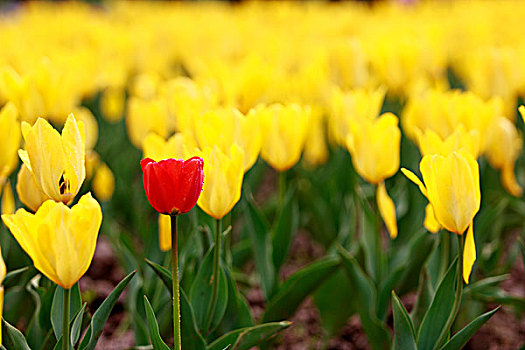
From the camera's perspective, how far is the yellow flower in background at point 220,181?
3.81 feet

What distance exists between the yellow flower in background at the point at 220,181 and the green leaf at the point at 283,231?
54cm

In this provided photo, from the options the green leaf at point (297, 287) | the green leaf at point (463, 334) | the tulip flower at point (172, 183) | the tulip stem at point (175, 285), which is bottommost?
the green leaf at point (297, 287)

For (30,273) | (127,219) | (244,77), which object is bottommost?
(127,219)

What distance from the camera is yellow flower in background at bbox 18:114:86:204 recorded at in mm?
1071

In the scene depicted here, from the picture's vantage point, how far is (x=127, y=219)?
2.41 metres

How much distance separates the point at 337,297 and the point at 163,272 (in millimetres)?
627

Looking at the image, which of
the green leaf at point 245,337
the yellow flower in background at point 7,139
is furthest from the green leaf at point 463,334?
the yellow flower in background at point 7,139

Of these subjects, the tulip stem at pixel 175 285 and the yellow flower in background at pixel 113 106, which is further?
the yellow flower in background at pixel 113 106

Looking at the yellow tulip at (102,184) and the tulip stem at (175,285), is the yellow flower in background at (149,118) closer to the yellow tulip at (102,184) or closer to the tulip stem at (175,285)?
the yellow tulip at (102,184)

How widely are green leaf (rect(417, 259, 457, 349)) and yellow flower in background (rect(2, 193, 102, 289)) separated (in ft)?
2.20

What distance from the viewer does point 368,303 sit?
151 cm

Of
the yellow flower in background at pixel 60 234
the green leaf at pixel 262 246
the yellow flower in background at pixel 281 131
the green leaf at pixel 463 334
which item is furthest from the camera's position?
the green leaf at pixel 262 246

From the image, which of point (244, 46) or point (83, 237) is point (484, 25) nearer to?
point (244, 46)

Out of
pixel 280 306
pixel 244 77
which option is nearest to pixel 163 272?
pixel 280 306
